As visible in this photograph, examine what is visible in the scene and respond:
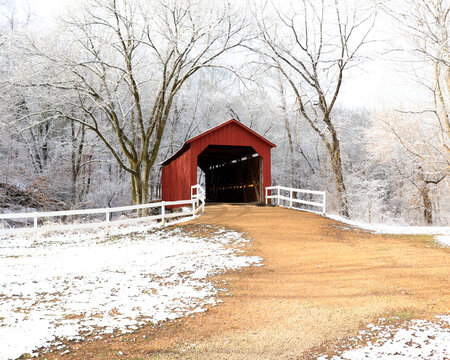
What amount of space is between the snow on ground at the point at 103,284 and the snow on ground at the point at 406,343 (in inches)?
82.0

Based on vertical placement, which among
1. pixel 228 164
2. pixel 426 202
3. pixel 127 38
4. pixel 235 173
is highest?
pixel 127 38

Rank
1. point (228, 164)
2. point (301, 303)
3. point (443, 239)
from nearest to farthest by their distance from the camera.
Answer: point (301, 303) < point (443, 239) < point (228, 164)

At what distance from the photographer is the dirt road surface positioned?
3623mm

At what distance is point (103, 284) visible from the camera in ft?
19.0

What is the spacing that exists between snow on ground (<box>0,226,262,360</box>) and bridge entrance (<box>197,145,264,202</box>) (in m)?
8.46

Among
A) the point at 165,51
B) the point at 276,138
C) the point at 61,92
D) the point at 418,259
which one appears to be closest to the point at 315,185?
the point at 276,138

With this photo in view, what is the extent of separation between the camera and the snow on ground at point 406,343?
3.36 metres

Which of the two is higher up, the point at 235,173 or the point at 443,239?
the point at 235,173

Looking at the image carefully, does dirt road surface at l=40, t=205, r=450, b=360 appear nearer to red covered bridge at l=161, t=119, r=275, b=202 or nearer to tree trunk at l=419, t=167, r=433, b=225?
red covered bridge at l=161, t=119, r=275, b=202

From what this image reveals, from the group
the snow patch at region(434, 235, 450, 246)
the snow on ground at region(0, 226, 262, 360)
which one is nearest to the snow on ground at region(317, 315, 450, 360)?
the snow on ground at region(0, 226, 262, 360)

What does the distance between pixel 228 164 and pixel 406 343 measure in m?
19.4

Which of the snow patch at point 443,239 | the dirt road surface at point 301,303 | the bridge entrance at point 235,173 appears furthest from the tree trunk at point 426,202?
the dirt road surface at point 301,303

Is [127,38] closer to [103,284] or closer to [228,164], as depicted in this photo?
[228,164]

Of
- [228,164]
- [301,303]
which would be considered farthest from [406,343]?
[228,164]
